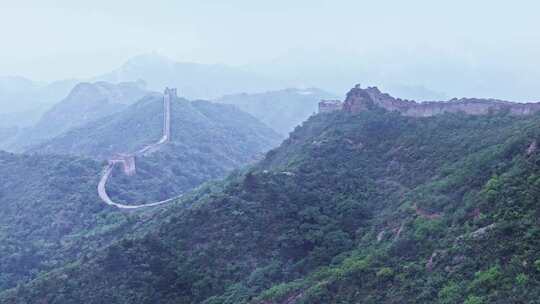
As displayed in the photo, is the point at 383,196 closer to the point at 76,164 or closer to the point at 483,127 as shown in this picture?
the point at 483,127

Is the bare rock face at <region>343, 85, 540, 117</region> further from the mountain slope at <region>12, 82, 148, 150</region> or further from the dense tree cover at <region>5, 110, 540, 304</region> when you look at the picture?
the mountain slope at <region>12, 82, 148, 150</region>

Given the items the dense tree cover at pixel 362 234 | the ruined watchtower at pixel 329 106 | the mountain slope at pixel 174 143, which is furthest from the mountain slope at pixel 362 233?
the mountain slope at pixel 174 143

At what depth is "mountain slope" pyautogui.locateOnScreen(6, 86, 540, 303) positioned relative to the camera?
63.9ft

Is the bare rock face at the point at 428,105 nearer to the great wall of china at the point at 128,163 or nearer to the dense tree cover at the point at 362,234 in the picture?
the dense tree cover at the point at 362,234

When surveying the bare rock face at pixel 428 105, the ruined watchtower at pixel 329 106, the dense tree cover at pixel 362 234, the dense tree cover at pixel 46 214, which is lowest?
the dense tree cover at pixel 46 214

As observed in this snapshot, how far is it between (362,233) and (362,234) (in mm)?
88

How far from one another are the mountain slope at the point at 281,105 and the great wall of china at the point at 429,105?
3261 inches

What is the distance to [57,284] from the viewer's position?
99.0 ft

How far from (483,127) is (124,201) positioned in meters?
34.6

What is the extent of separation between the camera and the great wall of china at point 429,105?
127 feet

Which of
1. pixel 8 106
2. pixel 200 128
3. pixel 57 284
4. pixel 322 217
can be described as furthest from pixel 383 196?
pixel 8 106

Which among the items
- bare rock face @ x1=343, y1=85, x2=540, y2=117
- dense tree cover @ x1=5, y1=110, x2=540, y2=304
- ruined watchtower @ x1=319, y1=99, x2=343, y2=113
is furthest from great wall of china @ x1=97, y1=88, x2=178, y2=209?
dense tree cover @ x1=5, y1=110, x2=540, y2=304

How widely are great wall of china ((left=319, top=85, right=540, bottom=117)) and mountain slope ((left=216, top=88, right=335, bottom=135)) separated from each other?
82.8 meters

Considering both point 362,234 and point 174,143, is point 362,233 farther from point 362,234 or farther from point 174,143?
point 174,143
